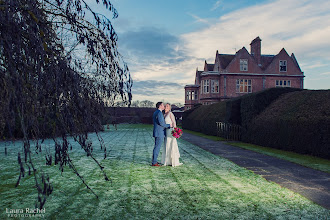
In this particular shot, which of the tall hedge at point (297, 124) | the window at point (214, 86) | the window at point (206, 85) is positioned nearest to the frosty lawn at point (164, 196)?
the tall hedge at point (297, 124)

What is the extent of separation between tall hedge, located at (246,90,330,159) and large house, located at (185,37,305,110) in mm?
21928

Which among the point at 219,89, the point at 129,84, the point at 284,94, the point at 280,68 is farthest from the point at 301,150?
the point at 280,68

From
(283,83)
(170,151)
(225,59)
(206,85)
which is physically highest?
(225,59)

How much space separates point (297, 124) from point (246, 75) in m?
27.2

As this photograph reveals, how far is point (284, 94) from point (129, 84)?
1322 centimetres

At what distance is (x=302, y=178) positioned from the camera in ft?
20.8

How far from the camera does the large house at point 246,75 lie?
118ft

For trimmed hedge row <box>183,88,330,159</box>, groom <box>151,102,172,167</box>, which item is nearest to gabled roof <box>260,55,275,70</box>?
trimmed hedge row <box>183,88,330,159</box>

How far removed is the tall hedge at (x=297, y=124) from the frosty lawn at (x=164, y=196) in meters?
4.08

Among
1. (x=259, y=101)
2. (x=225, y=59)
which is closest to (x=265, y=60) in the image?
(x=225, y=59)

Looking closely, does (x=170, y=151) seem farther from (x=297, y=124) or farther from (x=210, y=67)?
(x=210, y=67)

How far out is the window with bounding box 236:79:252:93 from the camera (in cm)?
3641

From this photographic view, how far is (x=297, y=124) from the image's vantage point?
10.5 metres

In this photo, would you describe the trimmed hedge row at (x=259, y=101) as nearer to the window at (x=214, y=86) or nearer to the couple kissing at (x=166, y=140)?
the couple kissing at (x=166, y=140)
